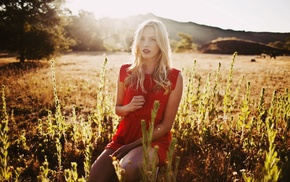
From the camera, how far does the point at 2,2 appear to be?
16.5 meters

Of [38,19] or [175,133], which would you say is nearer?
[175,133]

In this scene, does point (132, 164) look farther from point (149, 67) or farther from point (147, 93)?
point (149, 67)

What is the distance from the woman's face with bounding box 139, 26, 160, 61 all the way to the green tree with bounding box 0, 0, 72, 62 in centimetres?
1727

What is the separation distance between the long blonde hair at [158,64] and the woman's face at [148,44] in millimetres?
45

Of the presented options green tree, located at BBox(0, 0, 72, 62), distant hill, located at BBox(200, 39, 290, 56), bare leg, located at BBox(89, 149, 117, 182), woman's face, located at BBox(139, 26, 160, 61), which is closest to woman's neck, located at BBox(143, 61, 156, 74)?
woman's face, located at BBox(139, 26, 160, 61)

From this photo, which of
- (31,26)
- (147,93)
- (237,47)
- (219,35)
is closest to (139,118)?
(147,93)

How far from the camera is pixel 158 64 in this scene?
3.28 metres

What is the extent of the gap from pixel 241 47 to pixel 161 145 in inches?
1802

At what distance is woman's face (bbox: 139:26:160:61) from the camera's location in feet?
10.0

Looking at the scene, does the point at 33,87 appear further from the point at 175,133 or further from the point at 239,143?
the point at 239,143

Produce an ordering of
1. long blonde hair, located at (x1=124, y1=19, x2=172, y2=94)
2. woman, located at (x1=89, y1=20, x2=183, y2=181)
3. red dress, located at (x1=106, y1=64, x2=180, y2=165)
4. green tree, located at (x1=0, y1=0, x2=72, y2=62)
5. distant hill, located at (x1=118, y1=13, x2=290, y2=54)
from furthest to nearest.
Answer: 1. distant hill, located at (x1=118, y1=13, x2=290, y2=54)
2. green tree, located at (x1=0, y1=0, x2=72, y2=62)
3. long blonde hair, located at (x1=124, y1=19, x2=172, y2=94)
4. red dress, located at (x1=106, y1=64, x2=180, y2=165)
5. woman, located at (x1=89, y1=20, x2=183, y2=181)

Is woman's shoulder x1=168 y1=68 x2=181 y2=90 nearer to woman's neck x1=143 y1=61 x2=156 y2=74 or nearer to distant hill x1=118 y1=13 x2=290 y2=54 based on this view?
woman's neck x1=143 y1=61 x2=156 y2=74

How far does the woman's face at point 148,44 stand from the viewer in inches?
120

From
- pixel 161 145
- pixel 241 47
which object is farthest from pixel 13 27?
pixel 241 47
